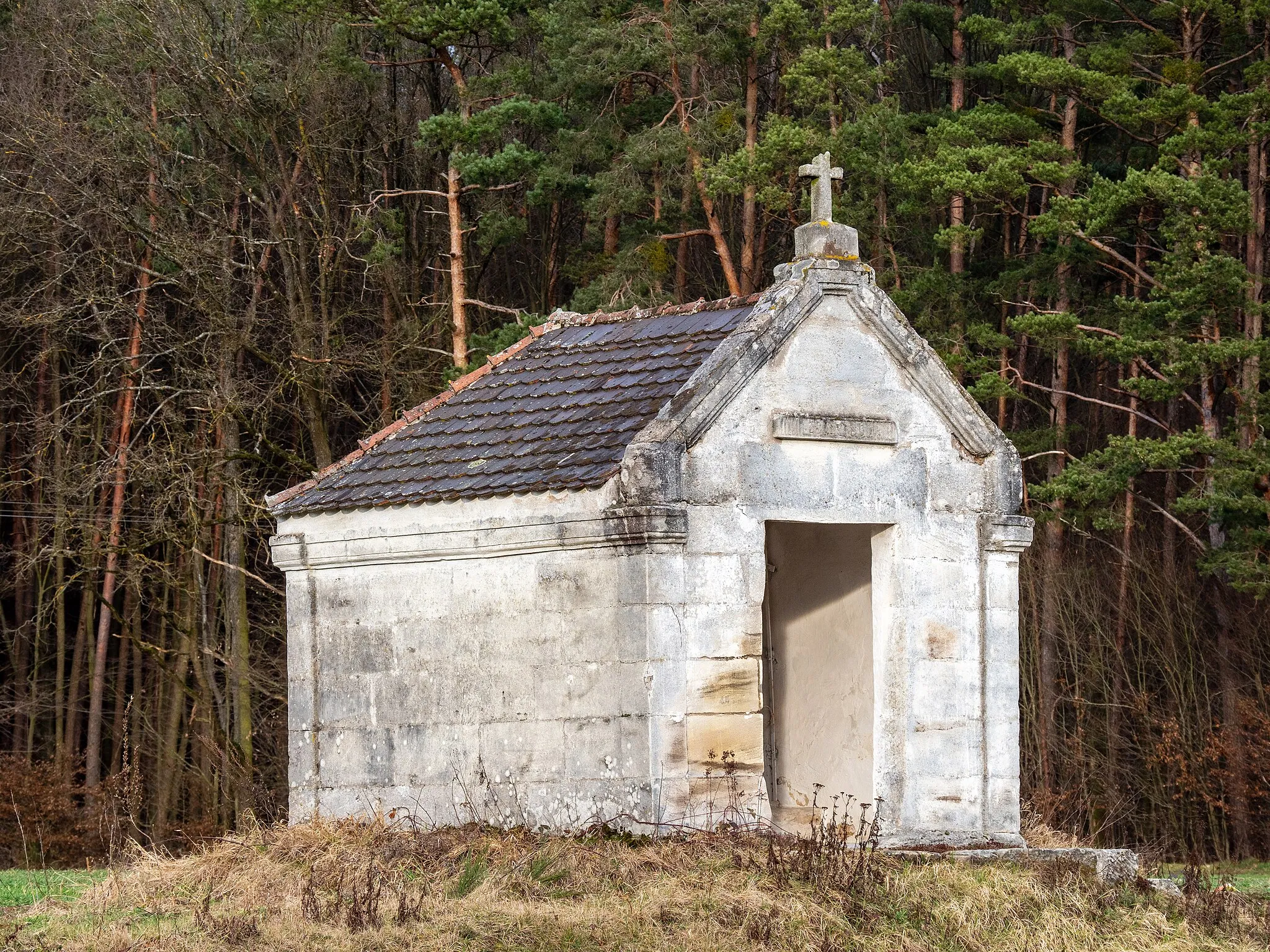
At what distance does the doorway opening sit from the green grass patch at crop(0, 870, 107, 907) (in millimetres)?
4148

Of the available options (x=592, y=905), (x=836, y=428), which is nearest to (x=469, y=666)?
(x=592, y=905)

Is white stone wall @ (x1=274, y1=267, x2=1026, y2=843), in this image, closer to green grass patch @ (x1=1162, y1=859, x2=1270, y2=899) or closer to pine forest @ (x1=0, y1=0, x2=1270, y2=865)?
green grass patch @ (x1=1162, y1=859, x2=1270, y2=899)

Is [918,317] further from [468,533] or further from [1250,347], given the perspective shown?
[468,533]

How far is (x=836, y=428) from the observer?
9727 mm

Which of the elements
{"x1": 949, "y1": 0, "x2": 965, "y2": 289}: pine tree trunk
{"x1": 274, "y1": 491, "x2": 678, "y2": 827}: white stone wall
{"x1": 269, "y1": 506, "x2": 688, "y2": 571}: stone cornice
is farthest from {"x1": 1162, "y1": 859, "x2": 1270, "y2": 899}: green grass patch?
{"x1": 949, "y1": 0, "x2": 965, "y2": 289}: pine tree trunk

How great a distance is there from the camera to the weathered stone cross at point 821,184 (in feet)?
33.9

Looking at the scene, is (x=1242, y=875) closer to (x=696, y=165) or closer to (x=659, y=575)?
(x=659, y=575)

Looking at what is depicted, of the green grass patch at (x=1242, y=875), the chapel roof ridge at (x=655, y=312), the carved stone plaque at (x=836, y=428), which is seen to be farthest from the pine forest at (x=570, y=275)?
the carved stone plaque at (x=836, y=428)

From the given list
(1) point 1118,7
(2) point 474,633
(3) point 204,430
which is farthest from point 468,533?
(1) point 1118,7

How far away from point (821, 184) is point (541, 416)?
6.88 ft

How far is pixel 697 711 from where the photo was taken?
9148mm

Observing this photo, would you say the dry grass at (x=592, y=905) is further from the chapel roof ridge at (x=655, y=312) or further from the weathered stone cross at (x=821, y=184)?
the weathered stone cross at (x=821, y=184)

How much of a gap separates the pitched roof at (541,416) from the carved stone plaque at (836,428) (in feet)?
2.05

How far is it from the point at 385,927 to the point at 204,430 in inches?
537
